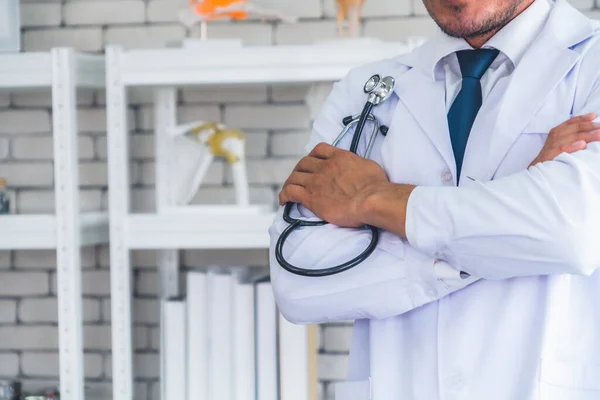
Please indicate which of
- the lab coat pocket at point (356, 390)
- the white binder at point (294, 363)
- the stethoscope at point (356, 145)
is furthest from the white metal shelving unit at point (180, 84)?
the lab coat pocket at point (356, 390)

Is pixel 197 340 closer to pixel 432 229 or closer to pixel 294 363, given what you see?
pixel 294 363

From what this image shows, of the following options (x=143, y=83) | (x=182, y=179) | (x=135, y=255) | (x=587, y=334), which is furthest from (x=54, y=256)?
(x=587, y=334)

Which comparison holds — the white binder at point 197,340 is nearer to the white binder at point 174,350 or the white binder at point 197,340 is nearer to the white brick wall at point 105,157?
the white binder at point 174,350

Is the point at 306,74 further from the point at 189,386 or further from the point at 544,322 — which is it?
the point at 544,322

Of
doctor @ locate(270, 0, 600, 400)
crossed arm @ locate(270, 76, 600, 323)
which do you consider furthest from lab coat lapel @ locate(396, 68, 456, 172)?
crossed arm @ locate(270, 76, 600, 323)

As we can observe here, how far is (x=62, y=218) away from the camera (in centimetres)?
204

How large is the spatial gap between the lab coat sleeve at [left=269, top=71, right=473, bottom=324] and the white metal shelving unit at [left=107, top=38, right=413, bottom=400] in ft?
2.23

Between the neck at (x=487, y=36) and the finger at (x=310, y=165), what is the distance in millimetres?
311

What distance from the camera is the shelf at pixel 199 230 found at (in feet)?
6.56

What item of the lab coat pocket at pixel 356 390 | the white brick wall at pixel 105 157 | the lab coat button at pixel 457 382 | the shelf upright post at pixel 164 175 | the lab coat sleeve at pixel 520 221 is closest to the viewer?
the lab coat sleeve at pixel 520 221

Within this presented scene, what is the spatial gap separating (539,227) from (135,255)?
1572 mm

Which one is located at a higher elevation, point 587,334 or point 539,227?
point 539,227

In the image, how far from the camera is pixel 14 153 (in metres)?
2.48

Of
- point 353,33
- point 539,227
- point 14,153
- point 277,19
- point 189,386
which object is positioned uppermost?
point 277,19
